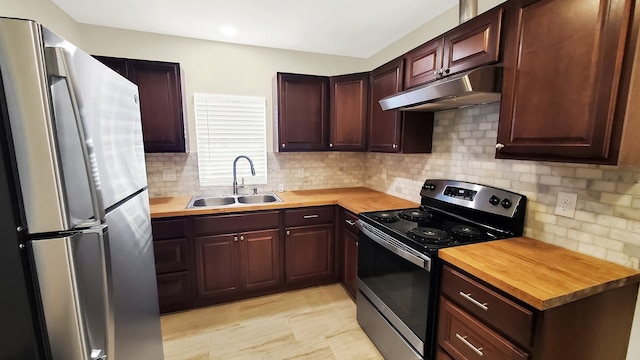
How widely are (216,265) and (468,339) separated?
1985mm

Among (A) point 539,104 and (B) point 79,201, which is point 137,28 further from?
(A) point 539,104

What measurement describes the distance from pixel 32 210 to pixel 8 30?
0.46 m

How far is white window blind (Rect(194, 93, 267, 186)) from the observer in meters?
2.77

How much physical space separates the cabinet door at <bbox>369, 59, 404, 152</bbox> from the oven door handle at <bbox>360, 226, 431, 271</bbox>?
0.85 m

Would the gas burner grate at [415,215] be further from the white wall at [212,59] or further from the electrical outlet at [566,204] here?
the white wall at [212,59]

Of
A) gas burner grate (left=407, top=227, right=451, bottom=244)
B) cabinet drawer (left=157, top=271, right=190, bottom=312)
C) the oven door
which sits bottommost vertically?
cabinet drawer (left=157, top=271, right=190, bottom=312)

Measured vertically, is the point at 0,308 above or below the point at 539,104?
below

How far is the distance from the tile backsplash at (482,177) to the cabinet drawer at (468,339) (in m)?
0.71

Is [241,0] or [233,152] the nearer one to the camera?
[241,0]

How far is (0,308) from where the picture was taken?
74cm

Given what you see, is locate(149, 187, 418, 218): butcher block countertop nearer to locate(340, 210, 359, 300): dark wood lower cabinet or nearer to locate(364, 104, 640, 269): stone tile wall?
locate(340, 210, 359, 300): dark wood lower cabinet

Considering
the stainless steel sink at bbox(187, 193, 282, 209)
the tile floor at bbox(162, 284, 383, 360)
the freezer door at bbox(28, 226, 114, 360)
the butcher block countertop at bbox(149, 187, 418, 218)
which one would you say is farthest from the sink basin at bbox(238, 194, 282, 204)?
the freezer door at bbox(28, 226, 114, 360)

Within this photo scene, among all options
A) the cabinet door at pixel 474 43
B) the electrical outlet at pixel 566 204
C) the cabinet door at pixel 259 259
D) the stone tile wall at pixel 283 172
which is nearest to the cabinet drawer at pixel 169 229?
the cabinet door at pixel 259 259

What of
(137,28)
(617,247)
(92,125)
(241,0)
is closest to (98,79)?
(92,125)
